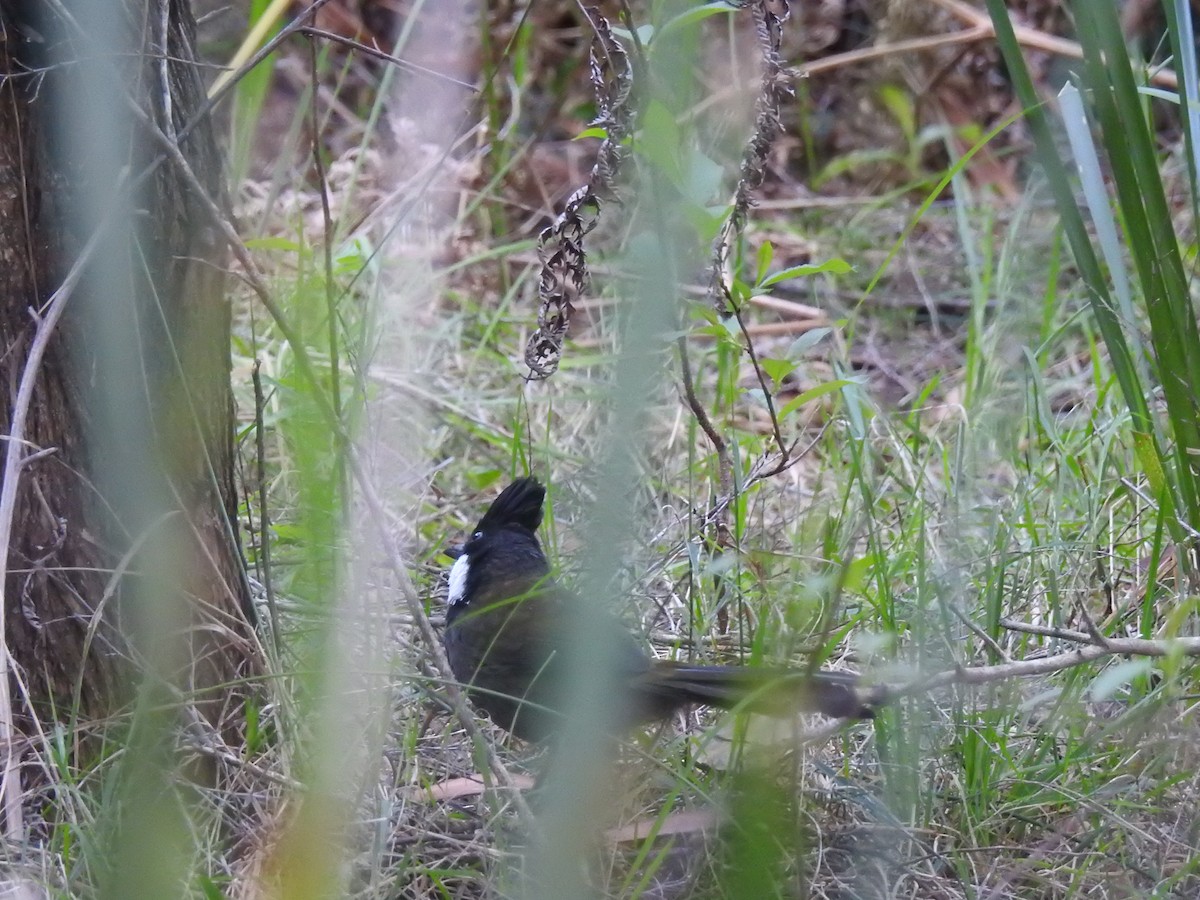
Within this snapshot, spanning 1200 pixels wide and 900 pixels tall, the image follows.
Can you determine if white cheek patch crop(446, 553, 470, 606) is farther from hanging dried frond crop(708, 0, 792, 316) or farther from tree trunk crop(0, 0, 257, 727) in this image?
hanging dried frond crop(708, 0, 792, 316)

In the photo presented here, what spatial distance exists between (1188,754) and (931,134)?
339 centimetres

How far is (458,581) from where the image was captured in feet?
8.36

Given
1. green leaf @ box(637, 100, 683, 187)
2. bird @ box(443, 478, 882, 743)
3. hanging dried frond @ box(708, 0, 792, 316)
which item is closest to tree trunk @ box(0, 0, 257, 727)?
bird @ box(443, 478, 882, 743)

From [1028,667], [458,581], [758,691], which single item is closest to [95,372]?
[458,581]

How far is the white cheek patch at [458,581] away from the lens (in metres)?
2.51

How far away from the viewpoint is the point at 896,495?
Answer: 2.94m

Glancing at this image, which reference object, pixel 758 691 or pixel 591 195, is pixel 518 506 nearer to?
pixel 591 195

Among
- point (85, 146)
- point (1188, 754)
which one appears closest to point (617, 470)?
point (85, 146)

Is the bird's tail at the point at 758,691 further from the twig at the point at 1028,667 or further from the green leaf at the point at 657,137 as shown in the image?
the green leaf at the point at 657,137

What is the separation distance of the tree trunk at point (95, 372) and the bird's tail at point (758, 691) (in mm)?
658

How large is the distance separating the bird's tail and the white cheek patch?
0.59 metres

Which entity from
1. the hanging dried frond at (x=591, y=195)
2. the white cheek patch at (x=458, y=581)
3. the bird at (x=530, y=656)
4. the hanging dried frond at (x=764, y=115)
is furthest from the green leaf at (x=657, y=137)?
the white cheek patch at (x=458, y=581)

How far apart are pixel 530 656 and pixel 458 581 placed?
14.0 inches

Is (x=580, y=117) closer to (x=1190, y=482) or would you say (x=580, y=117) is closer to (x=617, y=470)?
(x=1190, y=482)
